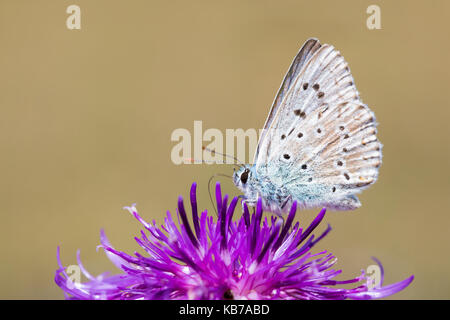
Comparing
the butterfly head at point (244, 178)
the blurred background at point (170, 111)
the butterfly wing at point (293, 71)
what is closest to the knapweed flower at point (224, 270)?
the butterfly head at point (244, 178)

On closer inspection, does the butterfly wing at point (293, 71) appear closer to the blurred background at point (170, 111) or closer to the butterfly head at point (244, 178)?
the butterfly head at point (244, 178)

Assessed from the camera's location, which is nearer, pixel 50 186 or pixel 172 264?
pixel 172 264

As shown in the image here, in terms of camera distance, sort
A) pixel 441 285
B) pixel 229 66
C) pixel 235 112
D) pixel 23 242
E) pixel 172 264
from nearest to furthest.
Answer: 1. pixel 172 264
2. pixel 441 285
3. pixel 23 242
4. pixel 235 112
5. pixel 229 66

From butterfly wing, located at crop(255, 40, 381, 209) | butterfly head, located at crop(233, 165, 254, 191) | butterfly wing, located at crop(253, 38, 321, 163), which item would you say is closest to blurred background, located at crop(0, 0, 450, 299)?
butterfly wing, located at crop(255, 40, 381, 209)

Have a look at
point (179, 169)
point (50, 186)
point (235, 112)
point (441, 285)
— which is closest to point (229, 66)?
point (235, 112)

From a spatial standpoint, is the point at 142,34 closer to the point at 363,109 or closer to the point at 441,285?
the point at 441,285

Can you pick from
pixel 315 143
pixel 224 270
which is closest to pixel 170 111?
pixel 315 143

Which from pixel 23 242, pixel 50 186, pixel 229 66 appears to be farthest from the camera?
pixel 229 66
